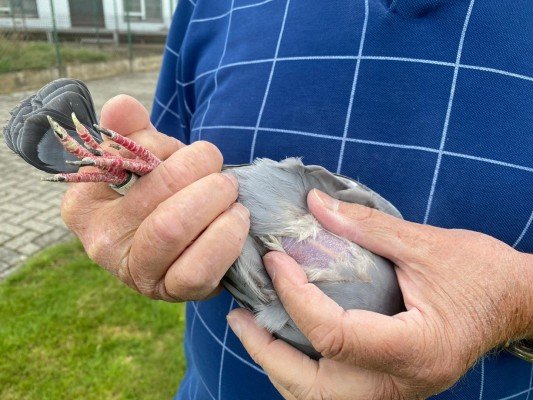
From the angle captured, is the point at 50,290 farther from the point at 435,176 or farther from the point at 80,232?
the point at 435,176

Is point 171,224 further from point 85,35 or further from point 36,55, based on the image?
point 85,35

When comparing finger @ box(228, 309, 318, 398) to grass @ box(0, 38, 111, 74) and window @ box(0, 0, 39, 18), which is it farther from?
window @ box(0, 0, 39, 18)

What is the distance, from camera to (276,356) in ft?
3.58

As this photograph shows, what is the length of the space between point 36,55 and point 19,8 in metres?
1.21

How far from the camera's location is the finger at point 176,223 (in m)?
0.91

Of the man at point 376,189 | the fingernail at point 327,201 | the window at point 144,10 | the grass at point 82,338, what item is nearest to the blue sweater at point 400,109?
the man at point 376,189

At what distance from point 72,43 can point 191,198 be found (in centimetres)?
1095

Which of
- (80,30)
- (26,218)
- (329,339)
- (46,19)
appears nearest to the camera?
(329,339)

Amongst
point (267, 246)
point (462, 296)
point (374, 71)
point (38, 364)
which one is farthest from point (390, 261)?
point (38, 364)

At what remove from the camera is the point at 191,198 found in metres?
0.92

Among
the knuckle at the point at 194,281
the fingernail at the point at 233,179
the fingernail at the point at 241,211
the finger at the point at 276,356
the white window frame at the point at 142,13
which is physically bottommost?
the finger at the point at 276,356

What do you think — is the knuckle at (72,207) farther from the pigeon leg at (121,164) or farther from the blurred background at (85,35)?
the blurred background at (85,35)

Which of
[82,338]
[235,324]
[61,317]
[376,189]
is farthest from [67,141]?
[61,317]

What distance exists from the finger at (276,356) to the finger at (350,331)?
13 centimetres
